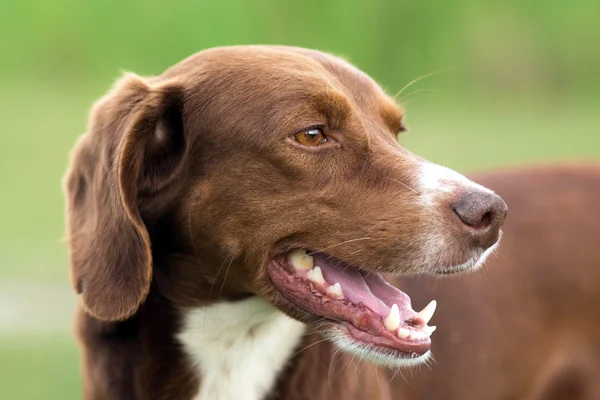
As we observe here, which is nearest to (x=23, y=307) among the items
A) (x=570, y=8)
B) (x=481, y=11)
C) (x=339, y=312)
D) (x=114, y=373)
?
(x=114, y=373)

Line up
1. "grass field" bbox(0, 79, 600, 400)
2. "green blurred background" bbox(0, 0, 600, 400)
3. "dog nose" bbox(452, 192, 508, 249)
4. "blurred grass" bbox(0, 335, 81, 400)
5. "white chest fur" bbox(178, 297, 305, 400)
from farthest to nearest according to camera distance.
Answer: "green blurred background" bbox(0, 0, 600, 400) < "grass field" bbox(0, 79, 600, 400) < "blurred grass" bbox(0, 335, 81, 400) < "white chest fur" bbox(178, 297, 305, 400) < "dog nose" bbox(452, 192, 508, 249)

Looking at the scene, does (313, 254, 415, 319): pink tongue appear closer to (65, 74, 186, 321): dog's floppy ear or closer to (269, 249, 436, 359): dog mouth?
(269, 249, 436, 359): dog mouth

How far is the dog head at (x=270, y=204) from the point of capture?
11.0 ft

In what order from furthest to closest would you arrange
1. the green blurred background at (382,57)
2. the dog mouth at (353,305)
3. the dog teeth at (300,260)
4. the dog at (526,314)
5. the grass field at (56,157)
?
the green blurred background at (382,57) < the grass field at (56,157) < the dog at (526,314) < the dog teeth at (300,260) < the dog mouth at (353,305)

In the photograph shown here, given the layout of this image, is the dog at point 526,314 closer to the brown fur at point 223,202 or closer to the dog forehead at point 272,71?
the brown fur at point 223,202

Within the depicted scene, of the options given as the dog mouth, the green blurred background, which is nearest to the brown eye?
the dog mouth

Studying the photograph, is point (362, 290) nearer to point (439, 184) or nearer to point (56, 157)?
point (439, 184)

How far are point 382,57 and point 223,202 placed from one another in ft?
39.8

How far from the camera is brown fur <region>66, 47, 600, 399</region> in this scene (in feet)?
11.2

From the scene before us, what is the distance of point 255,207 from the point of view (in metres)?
3.46

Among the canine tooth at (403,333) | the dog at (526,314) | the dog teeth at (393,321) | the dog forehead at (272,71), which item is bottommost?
the dog at (526,314)

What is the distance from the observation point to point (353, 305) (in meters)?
3.45

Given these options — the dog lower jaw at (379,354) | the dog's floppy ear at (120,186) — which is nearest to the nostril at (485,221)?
the dog lower jaw at (379,354)

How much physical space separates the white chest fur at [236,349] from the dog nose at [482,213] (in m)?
0.77
